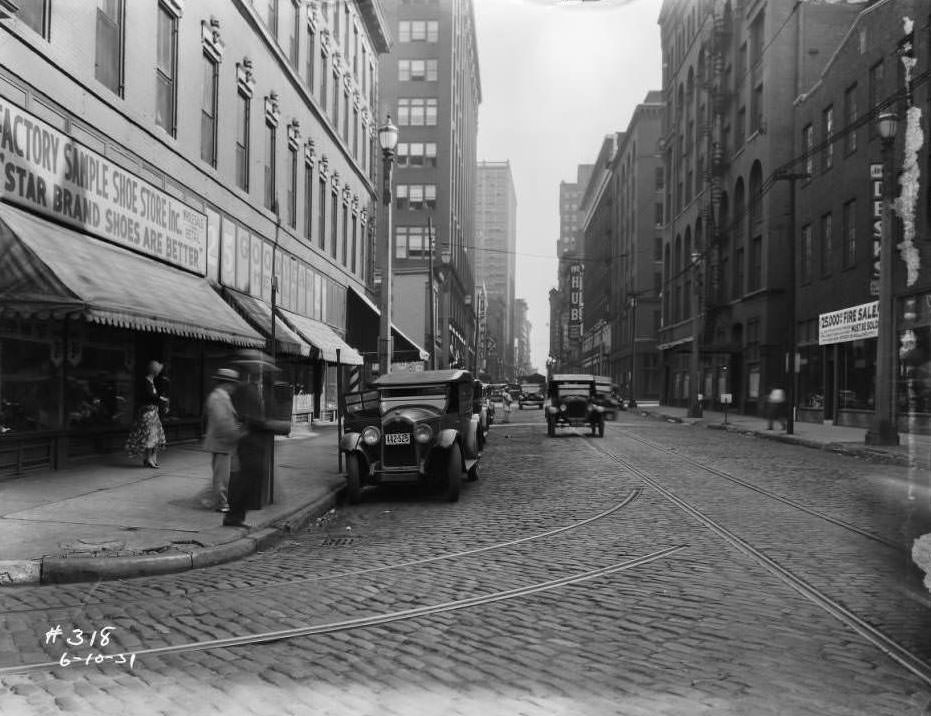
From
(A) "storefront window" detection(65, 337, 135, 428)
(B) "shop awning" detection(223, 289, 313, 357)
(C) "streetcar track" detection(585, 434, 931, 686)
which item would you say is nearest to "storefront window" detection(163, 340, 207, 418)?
(B) "shop awning" detection(223, 289, 313, 357)

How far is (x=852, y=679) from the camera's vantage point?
3957mm

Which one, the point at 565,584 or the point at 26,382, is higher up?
the point at 26,382

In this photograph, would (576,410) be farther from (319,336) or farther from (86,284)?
(86,284)

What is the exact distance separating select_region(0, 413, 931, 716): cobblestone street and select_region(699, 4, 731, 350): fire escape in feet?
125

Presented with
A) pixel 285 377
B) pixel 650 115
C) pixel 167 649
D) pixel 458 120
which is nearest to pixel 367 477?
pixel 167 649

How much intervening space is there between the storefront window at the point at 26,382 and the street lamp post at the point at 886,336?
17.1 meters

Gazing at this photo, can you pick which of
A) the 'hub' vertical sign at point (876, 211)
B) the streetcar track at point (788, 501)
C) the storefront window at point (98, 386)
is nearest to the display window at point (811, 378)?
the 'hub' vertical sign at point (876, 211)

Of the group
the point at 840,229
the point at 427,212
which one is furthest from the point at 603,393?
the point at 427,212

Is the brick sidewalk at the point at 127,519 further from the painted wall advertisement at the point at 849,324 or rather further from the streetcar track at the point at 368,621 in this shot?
the painted wall advertisement at the point at 849,324

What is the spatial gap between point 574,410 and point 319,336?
304 inches

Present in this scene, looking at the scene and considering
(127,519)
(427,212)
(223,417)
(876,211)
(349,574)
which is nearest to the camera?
(349,574)

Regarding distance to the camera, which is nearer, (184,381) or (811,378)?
(184,381)

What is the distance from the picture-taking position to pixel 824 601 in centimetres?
542

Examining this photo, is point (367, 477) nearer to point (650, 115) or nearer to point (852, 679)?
point (852, 679)
